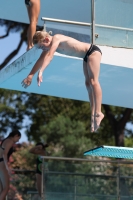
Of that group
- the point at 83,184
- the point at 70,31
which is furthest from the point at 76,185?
the point at 70,31

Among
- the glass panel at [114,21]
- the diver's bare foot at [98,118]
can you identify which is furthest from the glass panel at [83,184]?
the diver's bare foot at [98,118]

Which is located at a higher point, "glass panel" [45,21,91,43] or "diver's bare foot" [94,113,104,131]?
"glass panel" [45,21,91,43]

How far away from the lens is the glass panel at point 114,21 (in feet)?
40.9

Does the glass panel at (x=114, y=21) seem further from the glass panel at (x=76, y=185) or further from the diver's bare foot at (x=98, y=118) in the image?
the diver's bare foot at (x=98, y=118)

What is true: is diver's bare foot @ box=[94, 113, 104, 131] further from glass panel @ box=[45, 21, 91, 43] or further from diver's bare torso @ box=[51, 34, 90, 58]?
glass panel @ box=[45, 21, 91, 43]

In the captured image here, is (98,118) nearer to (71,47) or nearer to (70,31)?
(71,47)

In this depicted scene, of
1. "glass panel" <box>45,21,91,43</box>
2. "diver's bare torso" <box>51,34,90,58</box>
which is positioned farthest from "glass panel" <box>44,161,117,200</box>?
"diver's bare torso" <box>51,34,90,58</box>

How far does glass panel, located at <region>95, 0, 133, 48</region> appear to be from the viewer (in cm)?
1248

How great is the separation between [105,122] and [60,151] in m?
3.31

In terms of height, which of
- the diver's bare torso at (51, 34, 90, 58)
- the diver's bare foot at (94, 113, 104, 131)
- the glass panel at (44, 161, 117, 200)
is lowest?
the glass panel at (44, 161, 117, 200)

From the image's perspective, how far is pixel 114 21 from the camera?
1261cm

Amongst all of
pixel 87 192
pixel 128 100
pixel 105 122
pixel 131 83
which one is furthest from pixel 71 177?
pixel 105 122

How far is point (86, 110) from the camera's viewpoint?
100 ft

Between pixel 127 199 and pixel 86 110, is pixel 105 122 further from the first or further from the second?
pixel 127 199
